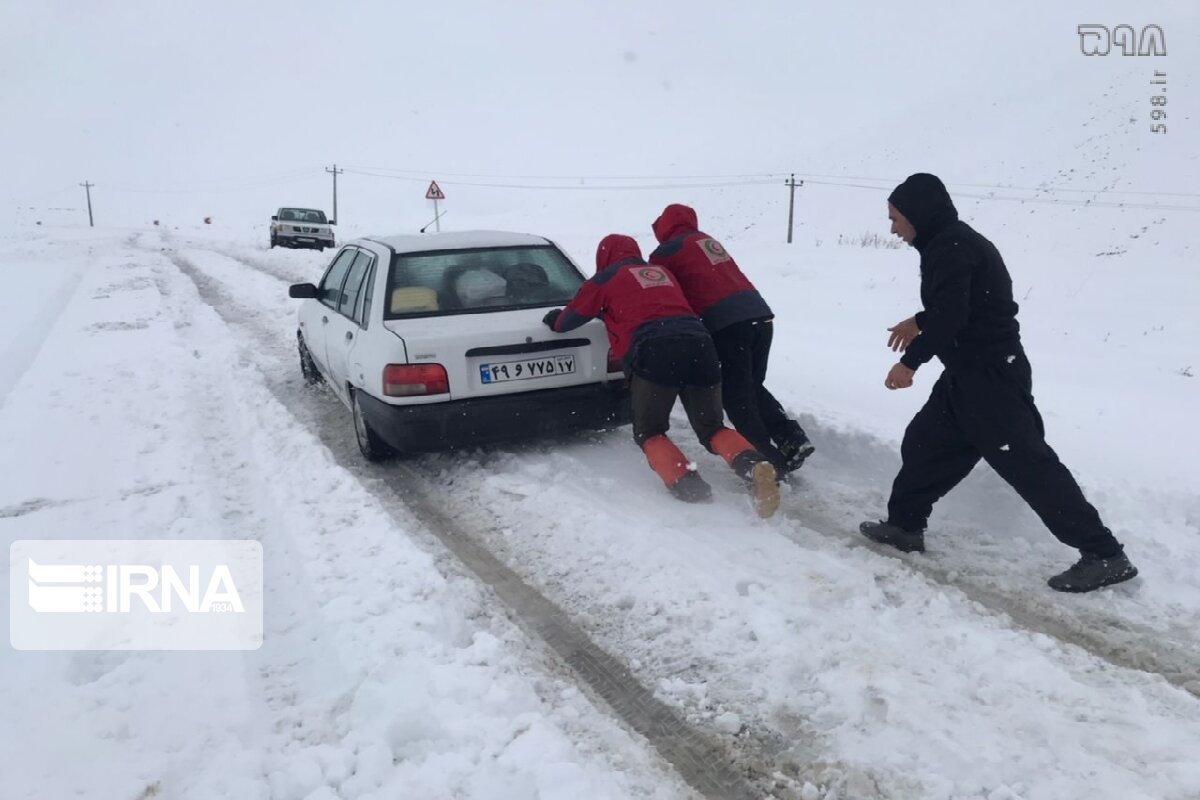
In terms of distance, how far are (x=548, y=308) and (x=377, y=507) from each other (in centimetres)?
173

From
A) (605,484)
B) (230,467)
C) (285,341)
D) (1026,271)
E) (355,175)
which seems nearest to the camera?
(605,484)

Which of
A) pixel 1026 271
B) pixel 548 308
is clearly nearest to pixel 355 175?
pixel 1026 271

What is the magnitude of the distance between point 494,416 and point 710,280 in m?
1.51

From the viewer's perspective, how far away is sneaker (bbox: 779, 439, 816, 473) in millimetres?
4730

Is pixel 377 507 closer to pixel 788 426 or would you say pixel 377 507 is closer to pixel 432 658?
pixel 432 658

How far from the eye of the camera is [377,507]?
4.30 meters

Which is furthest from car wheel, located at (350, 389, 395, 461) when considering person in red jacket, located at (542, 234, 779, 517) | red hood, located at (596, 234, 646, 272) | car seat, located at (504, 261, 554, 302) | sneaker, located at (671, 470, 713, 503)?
sneaker, located at (671, 470, 713, 503)

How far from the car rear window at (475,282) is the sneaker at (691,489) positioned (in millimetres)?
1627

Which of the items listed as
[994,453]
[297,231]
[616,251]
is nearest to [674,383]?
[616,251]

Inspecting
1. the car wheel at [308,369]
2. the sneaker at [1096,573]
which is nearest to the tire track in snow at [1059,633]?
the sneaker at [1096,573]

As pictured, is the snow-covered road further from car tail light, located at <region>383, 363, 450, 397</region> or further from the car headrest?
the car headrest

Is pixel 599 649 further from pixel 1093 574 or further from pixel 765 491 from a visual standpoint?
pixel 1093 574

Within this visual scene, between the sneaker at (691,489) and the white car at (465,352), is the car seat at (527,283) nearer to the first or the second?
the white car at (465,352)

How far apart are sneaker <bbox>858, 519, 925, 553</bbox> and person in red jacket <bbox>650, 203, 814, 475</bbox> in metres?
0.87
